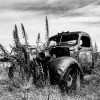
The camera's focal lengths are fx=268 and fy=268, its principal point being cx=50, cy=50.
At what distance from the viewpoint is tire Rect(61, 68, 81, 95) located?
22.6 ft

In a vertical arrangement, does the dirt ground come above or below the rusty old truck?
below

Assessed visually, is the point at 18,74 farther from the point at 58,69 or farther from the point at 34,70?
the point at 58,69

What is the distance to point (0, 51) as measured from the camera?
5.14m

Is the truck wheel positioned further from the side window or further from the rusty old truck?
the side window

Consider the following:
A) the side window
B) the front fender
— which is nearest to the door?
the side window

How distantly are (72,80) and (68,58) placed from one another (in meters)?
0.63

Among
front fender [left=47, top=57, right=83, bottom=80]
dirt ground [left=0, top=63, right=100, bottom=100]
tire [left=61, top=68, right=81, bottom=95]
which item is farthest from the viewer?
tire [left=61, top=68, right=81, bottom=95]

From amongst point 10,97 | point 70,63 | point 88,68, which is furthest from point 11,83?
point 88,68

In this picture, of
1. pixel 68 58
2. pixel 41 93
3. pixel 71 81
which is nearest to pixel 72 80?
pixel 71 81

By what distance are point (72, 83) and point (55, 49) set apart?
123cm

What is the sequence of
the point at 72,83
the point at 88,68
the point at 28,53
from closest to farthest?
the point at 28,53 < the point at 72,83 < the point at 88,68

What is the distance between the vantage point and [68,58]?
716 centimetres

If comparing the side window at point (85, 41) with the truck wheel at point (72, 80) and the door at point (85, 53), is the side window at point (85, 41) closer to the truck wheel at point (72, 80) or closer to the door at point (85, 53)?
the door at point (85, 53)

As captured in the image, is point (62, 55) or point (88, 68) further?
point (88, 68)
